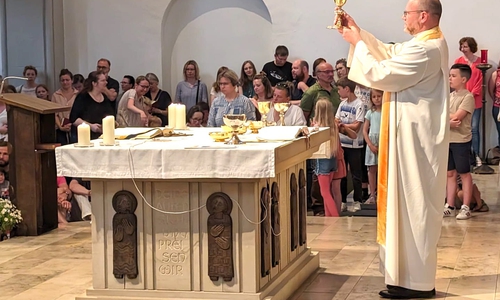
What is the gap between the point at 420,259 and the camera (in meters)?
5.35

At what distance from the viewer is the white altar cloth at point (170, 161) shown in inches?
191

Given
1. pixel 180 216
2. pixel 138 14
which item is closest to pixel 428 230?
pixel 180 216

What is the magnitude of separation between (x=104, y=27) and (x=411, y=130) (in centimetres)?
954

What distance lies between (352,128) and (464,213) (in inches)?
64.2

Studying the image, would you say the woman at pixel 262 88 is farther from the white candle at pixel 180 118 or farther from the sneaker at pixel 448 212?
the white candle at pixel 180 118

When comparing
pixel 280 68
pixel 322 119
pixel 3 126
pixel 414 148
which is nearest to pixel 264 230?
pixel 414 148

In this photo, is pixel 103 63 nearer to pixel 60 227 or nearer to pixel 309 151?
pixel 60 227

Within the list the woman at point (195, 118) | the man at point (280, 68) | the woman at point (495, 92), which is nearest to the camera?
the woman at point (195, 118)

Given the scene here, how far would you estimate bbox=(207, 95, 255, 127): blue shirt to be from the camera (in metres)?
8.70

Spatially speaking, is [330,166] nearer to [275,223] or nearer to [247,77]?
[275,223]

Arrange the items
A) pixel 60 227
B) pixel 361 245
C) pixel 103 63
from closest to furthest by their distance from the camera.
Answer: pixel 361 245 → pixel 60 227 → pixel 103 63

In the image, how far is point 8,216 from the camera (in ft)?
24.5

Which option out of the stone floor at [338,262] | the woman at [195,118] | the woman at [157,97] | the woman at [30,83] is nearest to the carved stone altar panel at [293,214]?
the stone floor at [338,262]

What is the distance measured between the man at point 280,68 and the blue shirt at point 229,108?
336 centimetres
